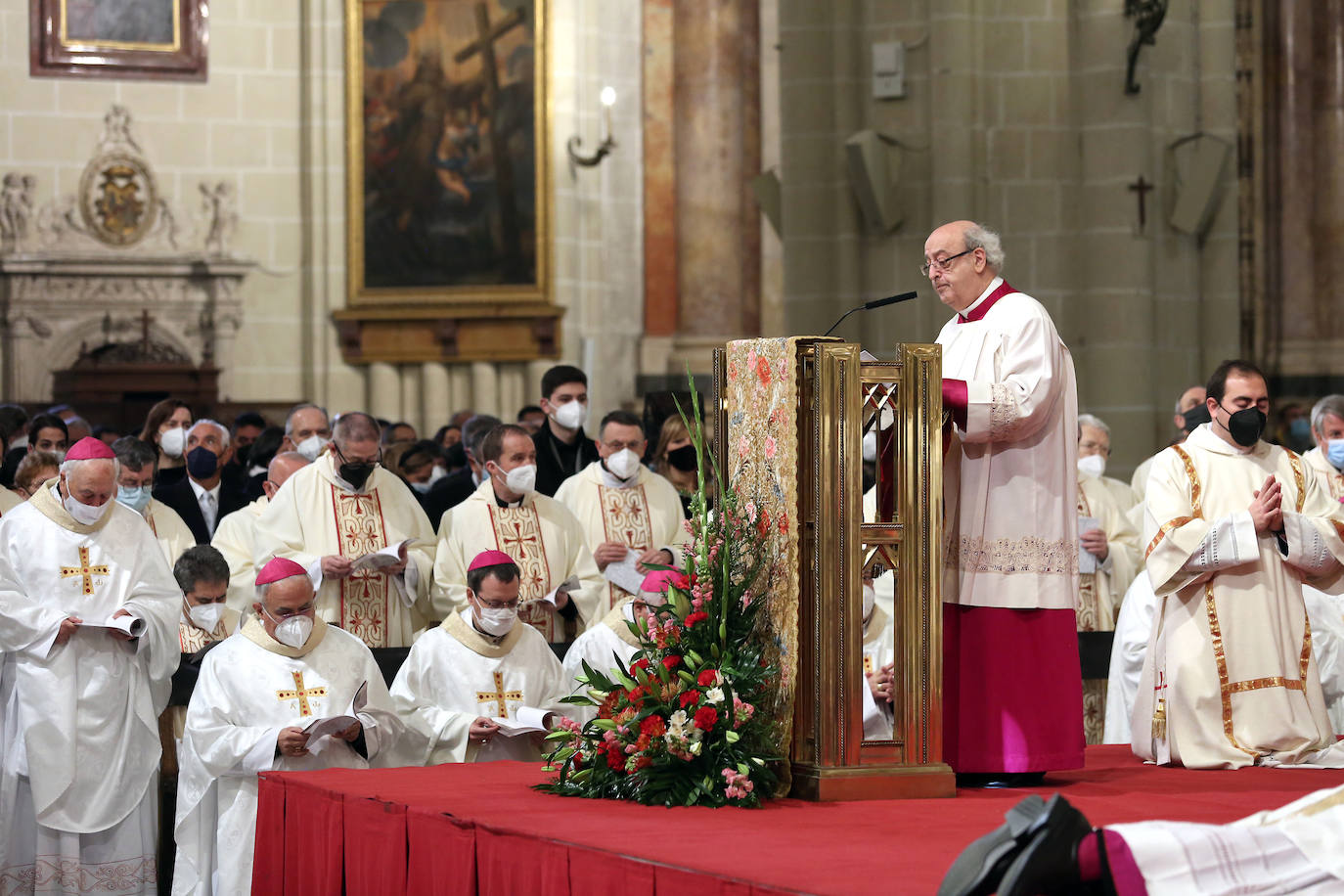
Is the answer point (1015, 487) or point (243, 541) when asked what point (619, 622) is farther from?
point (1015, 487)

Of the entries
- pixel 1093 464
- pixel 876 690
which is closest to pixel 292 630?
pixel 876 690

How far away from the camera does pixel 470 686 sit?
721cm

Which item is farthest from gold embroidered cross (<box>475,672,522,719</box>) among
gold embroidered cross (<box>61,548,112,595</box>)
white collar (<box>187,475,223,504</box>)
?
white collar (<box>187,475,223,504</box>)

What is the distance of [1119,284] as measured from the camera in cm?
1157

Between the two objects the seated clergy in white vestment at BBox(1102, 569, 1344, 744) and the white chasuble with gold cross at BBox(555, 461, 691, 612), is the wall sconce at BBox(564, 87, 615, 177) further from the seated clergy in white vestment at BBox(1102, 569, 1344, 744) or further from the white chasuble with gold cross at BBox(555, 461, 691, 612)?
the seated clergy in white vestment at BBox(1102, 569, 1344, 744)

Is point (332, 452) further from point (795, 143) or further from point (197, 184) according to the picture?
point (197, 184)

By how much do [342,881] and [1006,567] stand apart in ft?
6.79

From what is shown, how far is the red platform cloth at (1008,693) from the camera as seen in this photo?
210 inches

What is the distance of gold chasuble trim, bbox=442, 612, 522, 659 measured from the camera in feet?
23.8

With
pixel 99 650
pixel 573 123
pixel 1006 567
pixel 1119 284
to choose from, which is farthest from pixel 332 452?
pixel 573 123

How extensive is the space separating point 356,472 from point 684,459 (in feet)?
5.23

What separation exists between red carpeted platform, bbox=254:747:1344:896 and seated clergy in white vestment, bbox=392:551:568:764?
86cm

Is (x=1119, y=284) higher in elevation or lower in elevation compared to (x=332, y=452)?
higher

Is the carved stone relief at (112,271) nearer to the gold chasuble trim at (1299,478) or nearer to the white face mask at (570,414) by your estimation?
the white face mask at (570,414)
